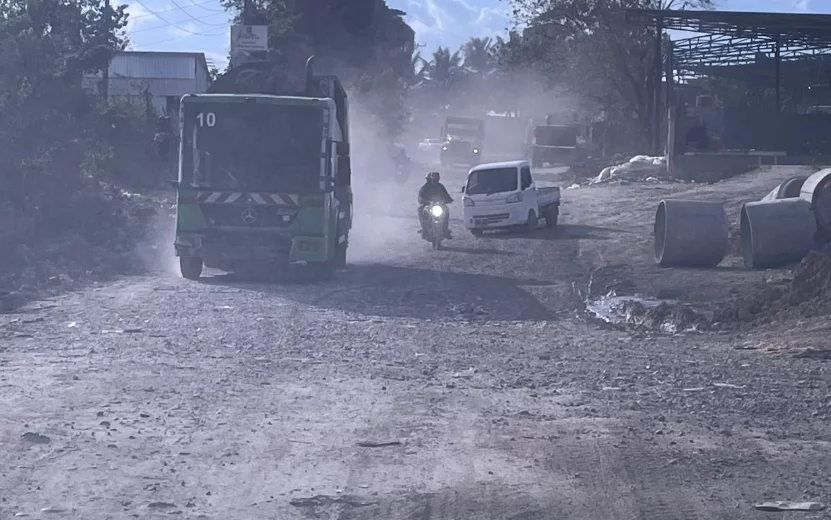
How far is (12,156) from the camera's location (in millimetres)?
25438

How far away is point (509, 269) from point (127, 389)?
1191 cm

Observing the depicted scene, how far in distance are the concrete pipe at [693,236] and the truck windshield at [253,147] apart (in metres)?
6.10

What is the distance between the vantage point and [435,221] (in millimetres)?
24047

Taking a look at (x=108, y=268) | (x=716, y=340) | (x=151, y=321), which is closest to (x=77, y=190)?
(x=108, y=268)

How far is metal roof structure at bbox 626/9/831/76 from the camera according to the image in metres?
35.5

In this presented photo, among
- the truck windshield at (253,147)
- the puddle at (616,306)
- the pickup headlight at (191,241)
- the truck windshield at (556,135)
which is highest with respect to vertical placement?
the truck windshield at (556,135)

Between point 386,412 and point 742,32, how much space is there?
3280cm

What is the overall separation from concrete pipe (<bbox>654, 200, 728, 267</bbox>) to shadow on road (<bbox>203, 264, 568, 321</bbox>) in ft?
8.29

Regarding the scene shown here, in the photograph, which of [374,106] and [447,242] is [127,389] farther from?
[374,106]

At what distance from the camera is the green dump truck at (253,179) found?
56.7ft

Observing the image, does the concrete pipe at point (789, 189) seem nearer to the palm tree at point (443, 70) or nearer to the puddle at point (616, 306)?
the puddle at point (616, 306)

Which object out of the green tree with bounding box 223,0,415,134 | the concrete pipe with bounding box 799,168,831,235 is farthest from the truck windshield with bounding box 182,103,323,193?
the green tree with bounding box 223,0,415,134

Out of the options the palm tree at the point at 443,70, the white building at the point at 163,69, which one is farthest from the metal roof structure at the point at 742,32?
the palm tree at the point at 443,70

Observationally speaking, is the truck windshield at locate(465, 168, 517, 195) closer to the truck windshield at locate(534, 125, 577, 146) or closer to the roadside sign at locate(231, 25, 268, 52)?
the roadside sign at locate(231, 25, 268, 52)
